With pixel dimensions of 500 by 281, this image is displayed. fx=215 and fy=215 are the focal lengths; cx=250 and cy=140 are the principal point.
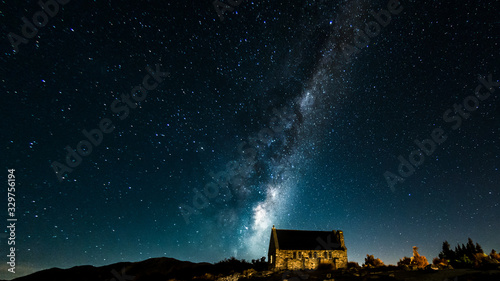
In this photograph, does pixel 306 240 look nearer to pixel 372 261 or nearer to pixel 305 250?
pixel 305 250

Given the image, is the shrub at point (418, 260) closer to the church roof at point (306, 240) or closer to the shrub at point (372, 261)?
the shrub at point (372, 261)

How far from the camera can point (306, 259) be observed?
34656 millimetres

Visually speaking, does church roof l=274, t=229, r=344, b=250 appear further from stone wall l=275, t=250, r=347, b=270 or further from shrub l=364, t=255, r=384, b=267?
shrub l=364, t=255, r=384, b=267

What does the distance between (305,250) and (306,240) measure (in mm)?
2531

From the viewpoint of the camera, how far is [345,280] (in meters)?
18.1

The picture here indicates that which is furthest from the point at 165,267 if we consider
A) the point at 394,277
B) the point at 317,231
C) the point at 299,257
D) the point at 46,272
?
the point at 394,277

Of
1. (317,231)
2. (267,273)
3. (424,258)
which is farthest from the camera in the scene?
(317,231)

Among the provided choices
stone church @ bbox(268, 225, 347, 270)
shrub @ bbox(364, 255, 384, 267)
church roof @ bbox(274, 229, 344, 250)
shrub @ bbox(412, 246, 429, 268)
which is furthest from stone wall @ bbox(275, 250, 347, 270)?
shrub @ bbox(412, 246, 429, 268)

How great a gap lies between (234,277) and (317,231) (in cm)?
1972

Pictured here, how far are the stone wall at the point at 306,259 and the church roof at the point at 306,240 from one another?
2.52ft

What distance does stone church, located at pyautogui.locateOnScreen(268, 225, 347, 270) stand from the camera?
34.2 metres

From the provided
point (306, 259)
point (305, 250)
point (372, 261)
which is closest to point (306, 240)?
point (305, 250)

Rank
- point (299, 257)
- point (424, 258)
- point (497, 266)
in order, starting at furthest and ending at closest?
→ point (299, 257)
point (424, 258)
point (497, 266)

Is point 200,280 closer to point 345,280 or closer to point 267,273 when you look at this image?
point 267,273
